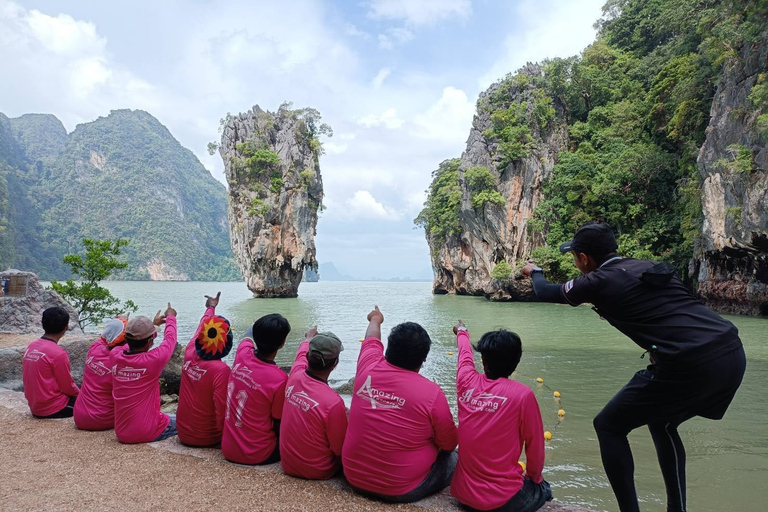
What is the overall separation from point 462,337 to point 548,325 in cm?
1568

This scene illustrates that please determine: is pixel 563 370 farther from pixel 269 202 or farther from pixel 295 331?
pixel 269 202

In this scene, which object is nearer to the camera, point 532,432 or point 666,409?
point 666,409

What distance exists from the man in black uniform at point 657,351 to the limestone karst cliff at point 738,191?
16.2 m

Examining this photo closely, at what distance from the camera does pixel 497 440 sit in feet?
7.69

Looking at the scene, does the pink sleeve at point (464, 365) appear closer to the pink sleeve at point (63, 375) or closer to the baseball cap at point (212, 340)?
the baseball cap at point (212, 340)

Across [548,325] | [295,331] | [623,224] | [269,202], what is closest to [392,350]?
[295,331]

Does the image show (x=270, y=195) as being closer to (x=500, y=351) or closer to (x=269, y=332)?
(x=269, y=332)

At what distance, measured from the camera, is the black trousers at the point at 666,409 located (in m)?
2.07

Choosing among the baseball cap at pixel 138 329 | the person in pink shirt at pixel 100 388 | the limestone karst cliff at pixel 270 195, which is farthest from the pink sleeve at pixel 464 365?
the limestone karst cliff at pixel 270 195

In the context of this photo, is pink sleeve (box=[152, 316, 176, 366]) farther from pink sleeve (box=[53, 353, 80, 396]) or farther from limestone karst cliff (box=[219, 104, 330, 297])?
limestone karst cliff (box=[219, 104, 330, 297])

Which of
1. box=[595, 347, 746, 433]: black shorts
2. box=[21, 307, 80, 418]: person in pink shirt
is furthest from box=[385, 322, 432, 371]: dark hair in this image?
box=[21, 307, 80, 418]: person in pink shirt

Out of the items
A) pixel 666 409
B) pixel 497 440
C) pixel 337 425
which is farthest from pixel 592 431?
pixel 337 425

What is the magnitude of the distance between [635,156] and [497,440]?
26.6 meters

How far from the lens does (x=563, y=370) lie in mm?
9195
